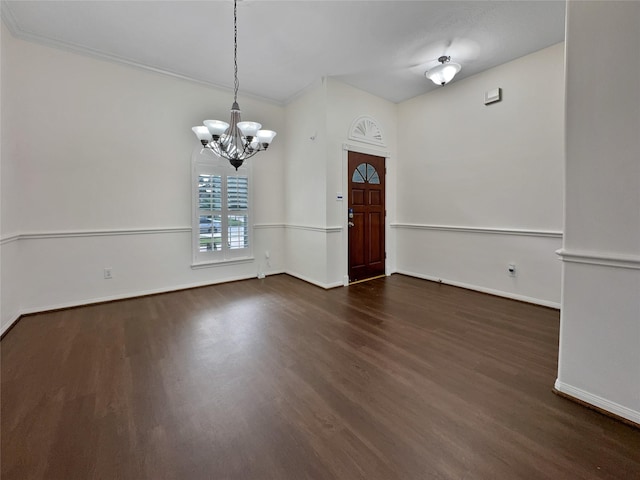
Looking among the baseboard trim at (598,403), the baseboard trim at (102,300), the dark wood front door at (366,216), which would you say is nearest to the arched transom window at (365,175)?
the dark wood front door at (366,216)

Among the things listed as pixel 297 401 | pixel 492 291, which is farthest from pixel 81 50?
pixel 492 291

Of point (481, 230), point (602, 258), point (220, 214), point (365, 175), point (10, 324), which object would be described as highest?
point (365, 175)

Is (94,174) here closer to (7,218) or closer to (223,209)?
(7,218)

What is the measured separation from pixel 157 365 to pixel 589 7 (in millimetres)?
3735

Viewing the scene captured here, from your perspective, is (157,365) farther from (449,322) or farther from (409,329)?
(449,322)

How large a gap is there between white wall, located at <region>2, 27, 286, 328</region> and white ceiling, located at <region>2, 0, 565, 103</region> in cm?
35

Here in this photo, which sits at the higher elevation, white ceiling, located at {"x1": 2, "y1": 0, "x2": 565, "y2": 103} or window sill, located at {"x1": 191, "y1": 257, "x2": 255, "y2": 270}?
white ceiling, located at {"x1": 2, "y1": 0, "x2": 565, "y2": 103}

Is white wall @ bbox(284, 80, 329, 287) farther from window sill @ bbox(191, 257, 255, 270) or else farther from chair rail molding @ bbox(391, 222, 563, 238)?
chair rail molding @ bbox(391, 222, 563, 238)

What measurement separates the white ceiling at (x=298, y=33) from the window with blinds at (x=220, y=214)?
1.41 meters

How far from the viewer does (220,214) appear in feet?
14.4

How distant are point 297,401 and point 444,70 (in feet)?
13.0

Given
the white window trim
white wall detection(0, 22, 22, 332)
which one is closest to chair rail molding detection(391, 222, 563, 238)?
the white window trim

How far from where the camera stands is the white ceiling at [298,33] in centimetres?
262

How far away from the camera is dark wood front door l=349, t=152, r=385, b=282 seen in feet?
14.7
